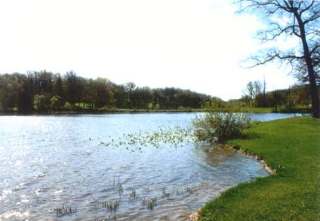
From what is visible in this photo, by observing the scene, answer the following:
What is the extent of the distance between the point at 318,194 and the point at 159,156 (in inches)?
534

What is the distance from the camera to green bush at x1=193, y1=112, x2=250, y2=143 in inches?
1182

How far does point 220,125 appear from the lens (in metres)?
30.1

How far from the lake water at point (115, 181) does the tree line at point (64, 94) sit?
101 m

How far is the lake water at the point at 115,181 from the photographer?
39.1 feet

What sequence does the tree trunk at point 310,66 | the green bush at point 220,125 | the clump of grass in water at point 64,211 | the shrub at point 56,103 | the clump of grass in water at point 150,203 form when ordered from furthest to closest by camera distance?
the shrub at point 56,103
the tree trunk at point 310,66
the green bush at point 220,125
the clump of grass in water at point 150,203
the clump of grass in water at point 64,211

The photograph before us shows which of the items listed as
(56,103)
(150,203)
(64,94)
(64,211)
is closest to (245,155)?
(150,203)

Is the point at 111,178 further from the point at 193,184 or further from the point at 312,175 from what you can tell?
the point at 312,175

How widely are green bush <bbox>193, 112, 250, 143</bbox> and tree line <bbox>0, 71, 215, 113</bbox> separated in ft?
316

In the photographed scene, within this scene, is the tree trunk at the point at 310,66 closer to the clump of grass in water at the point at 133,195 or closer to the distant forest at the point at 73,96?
the clump of grass in water at the point at 133,195

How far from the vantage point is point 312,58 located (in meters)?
36.3

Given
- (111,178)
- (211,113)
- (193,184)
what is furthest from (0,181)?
(211,113)

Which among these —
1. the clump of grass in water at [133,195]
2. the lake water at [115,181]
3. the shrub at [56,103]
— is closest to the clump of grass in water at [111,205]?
the lake water at [115,181]

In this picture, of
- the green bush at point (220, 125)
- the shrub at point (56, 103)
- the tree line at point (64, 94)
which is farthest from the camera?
the tree line at point (64, 94)

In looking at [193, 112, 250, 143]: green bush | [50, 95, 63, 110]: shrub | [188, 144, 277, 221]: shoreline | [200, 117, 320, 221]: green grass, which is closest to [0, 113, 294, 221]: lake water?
[188, 144, 277, 221]: shoreline
